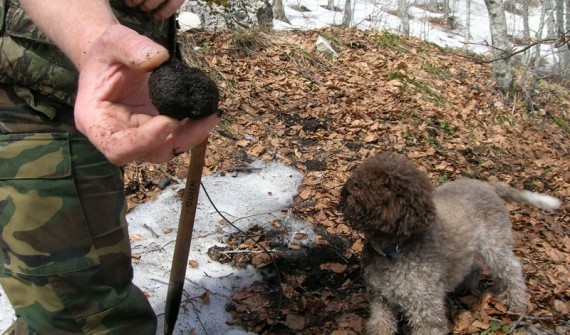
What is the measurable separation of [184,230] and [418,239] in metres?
1.70

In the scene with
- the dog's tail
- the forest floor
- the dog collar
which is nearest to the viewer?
the dog collar

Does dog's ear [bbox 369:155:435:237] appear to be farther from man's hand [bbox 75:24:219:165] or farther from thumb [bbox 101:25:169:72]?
thumb [bbox 101:25:169:72]

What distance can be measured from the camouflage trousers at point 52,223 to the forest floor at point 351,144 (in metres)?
1.86

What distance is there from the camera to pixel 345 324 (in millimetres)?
3928

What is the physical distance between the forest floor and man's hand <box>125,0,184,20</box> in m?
2.41

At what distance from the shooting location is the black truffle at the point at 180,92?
1477 millimetres

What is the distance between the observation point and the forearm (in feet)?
5.35

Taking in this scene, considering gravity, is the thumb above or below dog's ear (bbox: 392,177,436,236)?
above

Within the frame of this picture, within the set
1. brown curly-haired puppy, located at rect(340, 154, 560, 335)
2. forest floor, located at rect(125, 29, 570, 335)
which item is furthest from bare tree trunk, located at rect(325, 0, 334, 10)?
brown curly-haired puppy, located at rect(340, 154, 560, 335)

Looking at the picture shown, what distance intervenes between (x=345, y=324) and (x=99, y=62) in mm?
3067

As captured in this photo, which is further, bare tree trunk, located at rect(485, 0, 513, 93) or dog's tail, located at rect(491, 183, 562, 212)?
bare tree trunk, located at rect(485, 0, 513, 93)

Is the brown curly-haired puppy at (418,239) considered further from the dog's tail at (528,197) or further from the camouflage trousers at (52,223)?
the camouflage trousers at (52,223)

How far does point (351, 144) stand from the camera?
6543 mm

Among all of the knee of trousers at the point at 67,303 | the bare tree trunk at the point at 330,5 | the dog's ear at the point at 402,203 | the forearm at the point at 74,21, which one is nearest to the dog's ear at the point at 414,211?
the dog's ear at the point at 402,203
